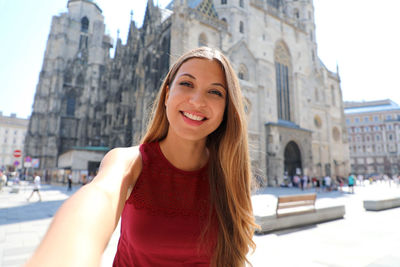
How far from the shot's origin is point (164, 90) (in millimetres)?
1295

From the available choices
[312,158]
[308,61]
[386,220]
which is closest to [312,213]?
[386,220]

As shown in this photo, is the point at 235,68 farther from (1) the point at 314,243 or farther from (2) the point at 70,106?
(2) the point at 70,106

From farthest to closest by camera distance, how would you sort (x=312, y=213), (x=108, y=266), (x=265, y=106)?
(x=265, y=106) < (x=312, y=213) < (x=108, y=266)

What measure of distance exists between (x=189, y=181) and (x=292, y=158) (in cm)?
2423

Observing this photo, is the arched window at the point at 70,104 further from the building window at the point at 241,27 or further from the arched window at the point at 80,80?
the building window at the point at 241,27

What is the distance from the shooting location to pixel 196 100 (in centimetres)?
103

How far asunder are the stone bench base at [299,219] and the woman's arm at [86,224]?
423cm

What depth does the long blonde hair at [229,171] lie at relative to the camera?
1.04m

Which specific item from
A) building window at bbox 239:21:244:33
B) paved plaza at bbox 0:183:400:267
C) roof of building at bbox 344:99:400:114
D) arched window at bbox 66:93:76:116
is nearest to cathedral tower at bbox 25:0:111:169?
arched window at bbox 66:93:76:116

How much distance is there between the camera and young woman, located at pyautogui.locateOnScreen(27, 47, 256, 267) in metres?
0.94

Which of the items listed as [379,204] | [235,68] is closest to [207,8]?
[235,68]

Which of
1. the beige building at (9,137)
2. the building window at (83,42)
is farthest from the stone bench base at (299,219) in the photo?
the beige building at (9,137)

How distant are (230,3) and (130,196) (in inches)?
978

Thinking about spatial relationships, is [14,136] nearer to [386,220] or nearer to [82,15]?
[82,15]
